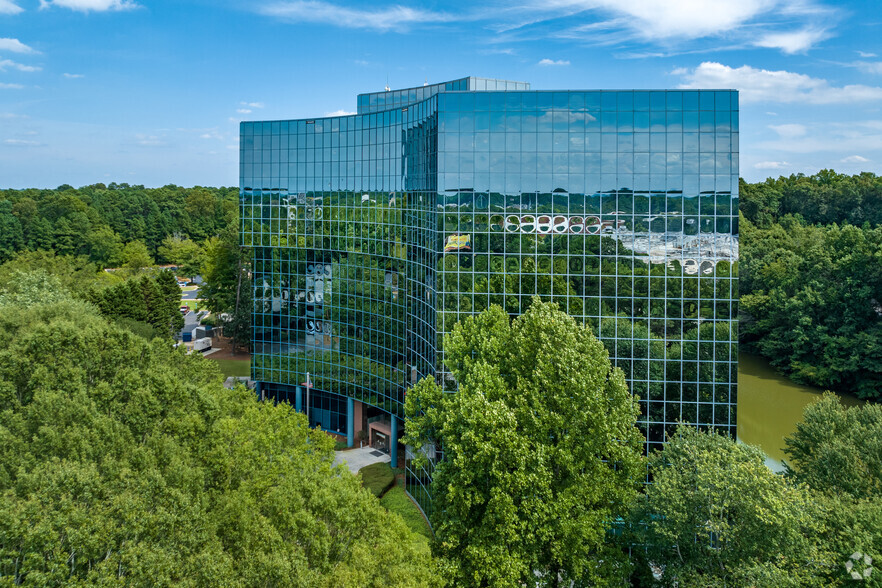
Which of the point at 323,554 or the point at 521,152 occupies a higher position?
the point at 521,152

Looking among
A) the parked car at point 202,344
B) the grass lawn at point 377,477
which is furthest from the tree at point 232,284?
the grass lawn at point 377,477

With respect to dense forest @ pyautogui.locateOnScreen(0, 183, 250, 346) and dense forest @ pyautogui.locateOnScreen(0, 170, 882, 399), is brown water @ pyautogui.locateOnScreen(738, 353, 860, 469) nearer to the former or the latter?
dense forest @ pyautogui.locateOnScreen(0, 170, 882, 399)

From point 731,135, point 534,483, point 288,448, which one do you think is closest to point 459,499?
point 534,483

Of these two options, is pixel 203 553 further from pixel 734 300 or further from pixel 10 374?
pixel 734 300

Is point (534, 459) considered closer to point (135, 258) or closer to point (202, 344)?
point (202, 344)

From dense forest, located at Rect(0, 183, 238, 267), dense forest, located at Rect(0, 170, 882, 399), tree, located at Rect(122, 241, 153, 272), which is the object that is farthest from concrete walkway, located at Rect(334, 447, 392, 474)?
tree, located at Rect(122, 241, 153, 272)

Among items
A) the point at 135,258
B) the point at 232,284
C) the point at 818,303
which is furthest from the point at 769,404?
the point at 135,258
